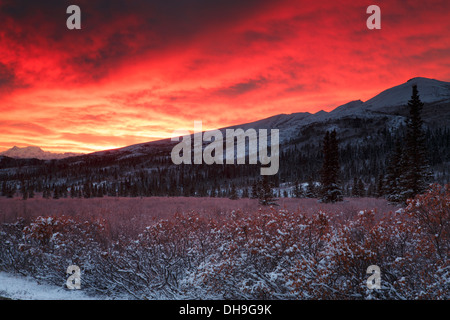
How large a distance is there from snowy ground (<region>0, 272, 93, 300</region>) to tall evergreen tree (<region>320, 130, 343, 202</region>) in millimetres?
26658

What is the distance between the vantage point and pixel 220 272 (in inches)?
291

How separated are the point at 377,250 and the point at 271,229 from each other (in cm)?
345

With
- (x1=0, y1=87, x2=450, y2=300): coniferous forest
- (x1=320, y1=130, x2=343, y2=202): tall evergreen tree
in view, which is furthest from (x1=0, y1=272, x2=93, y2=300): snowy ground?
(x1=320, y1=130, x2=343, y2=202): tall evergreen tree

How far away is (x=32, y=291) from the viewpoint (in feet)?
30.8

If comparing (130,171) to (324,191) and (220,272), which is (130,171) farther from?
(220,272)

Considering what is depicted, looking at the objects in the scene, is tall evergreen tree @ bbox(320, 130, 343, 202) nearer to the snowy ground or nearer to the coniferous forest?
the coniferous forest

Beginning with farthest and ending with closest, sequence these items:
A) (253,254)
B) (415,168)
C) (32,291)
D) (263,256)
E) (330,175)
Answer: (330,175) → (415,168) → (32,291) → (263,256) → (253,254)

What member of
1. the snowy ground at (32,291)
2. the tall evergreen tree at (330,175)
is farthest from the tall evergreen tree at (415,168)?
the snowy ground at (32,291)

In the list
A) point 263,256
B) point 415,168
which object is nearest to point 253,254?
point 263,256

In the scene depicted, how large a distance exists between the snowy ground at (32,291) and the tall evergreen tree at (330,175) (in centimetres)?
2666

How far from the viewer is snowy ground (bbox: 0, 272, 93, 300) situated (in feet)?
28.7

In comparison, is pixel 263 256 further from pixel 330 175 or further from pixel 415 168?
pixel 330 175

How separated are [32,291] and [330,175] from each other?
3026 centimetres

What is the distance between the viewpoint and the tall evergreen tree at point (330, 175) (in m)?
29.4
